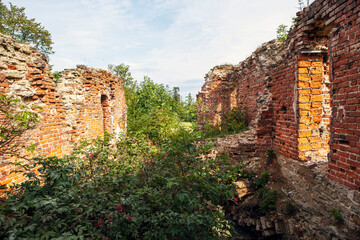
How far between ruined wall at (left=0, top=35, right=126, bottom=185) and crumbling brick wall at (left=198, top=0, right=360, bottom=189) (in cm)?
470

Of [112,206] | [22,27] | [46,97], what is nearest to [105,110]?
[46,97]

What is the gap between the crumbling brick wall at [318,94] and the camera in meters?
2.67

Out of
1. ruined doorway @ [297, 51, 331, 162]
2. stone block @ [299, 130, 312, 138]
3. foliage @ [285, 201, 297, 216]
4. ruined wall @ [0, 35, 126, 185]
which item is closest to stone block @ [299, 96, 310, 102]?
ruined doorway @ [297, 51, 331, 162]

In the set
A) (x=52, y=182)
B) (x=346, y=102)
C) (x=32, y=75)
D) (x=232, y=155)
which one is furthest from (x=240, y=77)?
(x=52, y=182)

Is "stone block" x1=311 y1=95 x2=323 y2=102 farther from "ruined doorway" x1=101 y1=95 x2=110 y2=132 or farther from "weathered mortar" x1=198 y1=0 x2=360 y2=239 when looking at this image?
"ruined doorway" x1=101 y1=95 x2=110 y2=132

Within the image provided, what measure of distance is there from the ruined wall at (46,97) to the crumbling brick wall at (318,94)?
15.4ft

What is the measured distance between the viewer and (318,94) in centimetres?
395

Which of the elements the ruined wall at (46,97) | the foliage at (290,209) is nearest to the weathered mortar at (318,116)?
the foliage at (290,209)

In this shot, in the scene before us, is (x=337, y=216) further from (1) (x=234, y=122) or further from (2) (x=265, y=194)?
(1) (x=234, y=122)

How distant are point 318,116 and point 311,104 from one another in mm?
292

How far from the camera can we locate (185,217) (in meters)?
2.27

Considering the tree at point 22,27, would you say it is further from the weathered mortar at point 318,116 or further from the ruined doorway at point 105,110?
the weathered mortar at point 318,116

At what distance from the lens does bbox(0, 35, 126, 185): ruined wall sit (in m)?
3.24

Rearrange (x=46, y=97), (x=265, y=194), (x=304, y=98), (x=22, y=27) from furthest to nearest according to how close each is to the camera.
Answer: (x=22, y=27), (x=265, y=194), (x=46, y=97), (x=304, y=98)
